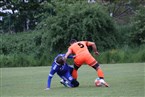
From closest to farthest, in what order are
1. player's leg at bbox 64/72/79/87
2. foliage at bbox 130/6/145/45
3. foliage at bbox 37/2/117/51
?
player's leg at bbox 64/72/79/87, foliage at bbox 37/2/117/51, foliage at bbox 130/6/145/45

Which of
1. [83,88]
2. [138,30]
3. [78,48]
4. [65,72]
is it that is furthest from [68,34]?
[83,88]

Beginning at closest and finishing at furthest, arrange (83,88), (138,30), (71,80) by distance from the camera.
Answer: (83,88)
(71,80)
(138,30)

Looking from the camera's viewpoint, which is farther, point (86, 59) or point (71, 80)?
point (71, 80)

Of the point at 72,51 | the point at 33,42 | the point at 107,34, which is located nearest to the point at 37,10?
the point at 33,42

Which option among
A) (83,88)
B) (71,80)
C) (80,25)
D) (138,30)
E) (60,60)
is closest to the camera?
(83,88)

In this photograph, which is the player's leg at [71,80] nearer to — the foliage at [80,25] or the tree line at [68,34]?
the tree line at [68,34]

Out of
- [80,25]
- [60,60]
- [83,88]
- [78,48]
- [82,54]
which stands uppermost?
[78,48]

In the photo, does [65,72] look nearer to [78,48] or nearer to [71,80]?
[71,80]

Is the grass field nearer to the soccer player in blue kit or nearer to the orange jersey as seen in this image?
the soccer player in blue kit

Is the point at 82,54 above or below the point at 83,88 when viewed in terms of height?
above

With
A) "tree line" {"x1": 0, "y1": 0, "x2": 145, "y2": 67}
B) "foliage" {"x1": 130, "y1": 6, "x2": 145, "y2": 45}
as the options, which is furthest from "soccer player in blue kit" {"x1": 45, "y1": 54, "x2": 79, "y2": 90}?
"foliage" {"x1": 130, "y1": 6, "x2": 145, "y2": 45}

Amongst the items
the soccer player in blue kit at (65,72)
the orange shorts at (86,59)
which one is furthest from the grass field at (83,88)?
the orange shorts at (86,59)

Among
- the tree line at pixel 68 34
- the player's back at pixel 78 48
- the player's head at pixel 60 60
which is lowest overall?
the tree line at pixel 68 34

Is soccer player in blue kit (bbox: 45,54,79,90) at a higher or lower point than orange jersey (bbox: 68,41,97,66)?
lower
